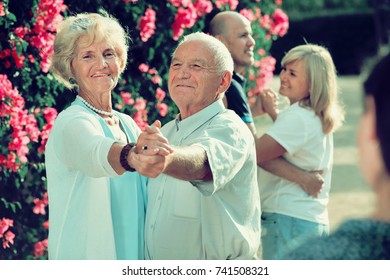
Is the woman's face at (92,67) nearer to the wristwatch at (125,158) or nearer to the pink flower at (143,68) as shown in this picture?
the wristwatch at (125,158)

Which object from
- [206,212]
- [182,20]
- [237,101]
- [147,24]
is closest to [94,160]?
[206,212]

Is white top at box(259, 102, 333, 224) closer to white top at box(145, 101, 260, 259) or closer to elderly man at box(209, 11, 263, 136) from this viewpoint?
elderly man at box(209, 11, 263, 136)

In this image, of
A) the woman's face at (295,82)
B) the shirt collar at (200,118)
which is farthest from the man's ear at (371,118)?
the woman's face at (295,82)

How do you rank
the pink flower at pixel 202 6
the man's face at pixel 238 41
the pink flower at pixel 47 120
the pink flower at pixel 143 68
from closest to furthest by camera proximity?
the pink flower at pixel 47 120
the man's face at pixel 238 41
the pink flower at pixel 143 68
the pink flower at pixel 202 6

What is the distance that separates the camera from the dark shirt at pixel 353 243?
5.06 feet

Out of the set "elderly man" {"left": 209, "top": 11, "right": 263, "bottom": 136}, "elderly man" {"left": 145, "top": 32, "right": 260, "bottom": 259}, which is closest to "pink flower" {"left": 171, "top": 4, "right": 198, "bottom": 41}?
"elderly man" {"left": 209, "top": 11, "right": 263, "bottom": 136}

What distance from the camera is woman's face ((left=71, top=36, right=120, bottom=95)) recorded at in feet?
11.1

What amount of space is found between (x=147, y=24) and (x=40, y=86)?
0.85m

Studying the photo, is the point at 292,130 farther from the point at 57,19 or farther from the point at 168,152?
the point at 168,152

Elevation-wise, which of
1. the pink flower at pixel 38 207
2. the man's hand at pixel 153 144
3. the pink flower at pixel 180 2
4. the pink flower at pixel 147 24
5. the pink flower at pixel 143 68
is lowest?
the pink flower at pixel 38 207

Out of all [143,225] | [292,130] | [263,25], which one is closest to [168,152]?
[143,225]

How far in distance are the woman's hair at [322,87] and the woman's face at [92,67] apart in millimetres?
1456

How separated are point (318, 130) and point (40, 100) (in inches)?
63.1

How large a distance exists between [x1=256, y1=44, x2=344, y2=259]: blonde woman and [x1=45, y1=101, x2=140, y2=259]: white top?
4.89 ft
